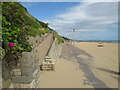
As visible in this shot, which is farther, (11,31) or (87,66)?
(87,66)

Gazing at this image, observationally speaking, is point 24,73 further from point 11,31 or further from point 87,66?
A: point 87,66

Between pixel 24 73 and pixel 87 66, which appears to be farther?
pixel 87 66

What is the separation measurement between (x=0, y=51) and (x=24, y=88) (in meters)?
1.35

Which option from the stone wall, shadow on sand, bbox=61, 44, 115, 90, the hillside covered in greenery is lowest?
shadow on sand, bbox=61, 44, 115, 90

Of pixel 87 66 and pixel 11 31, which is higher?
pixel 11 31

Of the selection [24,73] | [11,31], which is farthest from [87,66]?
[11,31]

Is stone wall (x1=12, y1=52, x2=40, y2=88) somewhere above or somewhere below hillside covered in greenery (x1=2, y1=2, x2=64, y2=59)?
below

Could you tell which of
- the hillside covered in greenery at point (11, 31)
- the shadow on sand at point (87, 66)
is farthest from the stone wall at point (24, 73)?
the shadow on sand at point (87, 66)

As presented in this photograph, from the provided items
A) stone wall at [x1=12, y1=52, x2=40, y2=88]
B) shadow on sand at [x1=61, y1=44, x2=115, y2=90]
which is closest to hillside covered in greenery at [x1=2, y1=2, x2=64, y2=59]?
stone wall at [x1=12, y1=52, x2=40, y2=88]

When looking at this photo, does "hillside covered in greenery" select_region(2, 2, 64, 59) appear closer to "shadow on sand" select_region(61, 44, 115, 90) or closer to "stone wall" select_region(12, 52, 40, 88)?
"stone wall" select_region(12, 52, 40, 88)

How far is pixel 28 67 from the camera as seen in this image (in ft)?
11.4

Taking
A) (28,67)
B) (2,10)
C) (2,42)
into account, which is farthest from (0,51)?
(2,10)

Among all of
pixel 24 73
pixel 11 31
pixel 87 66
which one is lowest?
pixel 87 66

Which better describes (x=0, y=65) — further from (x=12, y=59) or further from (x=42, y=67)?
(x=42, y=67)
